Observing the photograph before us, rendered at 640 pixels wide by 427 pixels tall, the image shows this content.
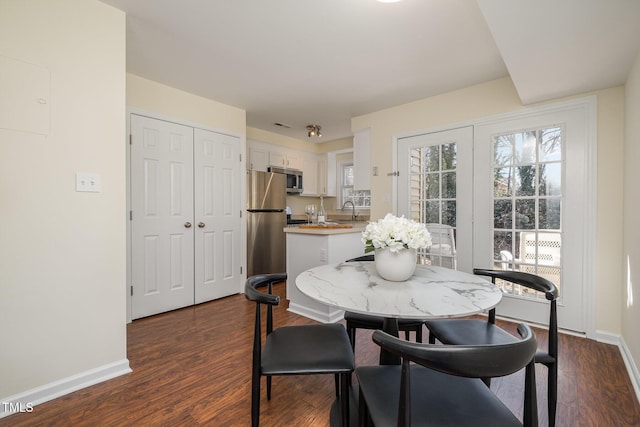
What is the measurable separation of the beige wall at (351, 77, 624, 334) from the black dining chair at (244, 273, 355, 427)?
2.41m

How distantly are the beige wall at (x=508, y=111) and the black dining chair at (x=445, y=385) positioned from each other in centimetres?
222

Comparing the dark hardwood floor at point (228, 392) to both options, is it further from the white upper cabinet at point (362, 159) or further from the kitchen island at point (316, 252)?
the white upper cabinet at point (362, 159)

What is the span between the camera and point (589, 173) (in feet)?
7.97

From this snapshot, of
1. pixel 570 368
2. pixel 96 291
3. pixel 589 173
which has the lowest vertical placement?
pixel 570 368

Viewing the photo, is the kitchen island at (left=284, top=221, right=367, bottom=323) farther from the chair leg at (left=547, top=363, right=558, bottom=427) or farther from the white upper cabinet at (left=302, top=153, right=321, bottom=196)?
the white upper cabinet at (left=302, top=153, right=321, bottom=196)

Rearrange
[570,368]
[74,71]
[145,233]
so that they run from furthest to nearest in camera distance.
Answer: [145,233] < [570,368] < [74,71]

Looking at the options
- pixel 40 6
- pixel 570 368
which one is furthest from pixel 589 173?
pixel 40 6

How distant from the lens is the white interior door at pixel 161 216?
2865mm

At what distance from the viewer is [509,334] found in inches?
60.4

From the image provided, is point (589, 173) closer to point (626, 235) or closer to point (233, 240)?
point (626, 235)

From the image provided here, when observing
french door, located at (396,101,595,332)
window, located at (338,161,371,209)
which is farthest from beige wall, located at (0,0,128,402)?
window, located at (338,161,371,209)

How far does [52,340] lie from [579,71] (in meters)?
3.83

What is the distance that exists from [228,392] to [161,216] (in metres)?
2.01

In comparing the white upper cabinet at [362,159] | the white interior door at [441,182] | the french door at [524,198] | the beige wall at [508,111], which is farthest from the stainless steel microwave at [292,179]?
the french door at [524,198]
